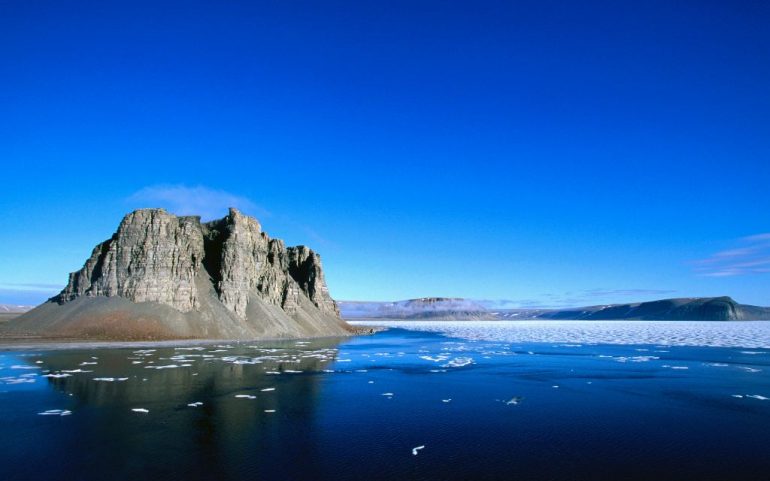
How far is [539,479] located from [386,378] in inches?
716

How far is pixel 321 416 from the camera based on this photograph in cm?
1770

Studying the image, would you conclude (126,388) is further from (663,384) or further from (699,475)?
(663,384)

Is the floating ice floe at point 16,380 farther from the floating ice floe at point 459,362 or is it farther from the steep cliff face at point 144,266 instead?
the steep cliff face at point 144,266

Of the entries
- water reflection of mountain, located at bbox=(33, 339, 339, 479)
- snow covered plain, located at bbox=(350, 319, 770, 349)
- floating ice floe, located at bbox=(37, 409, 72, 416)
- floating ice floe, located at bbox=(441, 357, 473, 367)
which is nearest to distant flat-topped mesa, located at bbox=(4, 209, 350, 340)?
water reflection of mountain, located at bbox=(33, 339, 339, 479)

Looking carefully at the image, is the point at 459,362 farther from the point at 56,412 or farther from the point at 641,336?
the point at 641,336

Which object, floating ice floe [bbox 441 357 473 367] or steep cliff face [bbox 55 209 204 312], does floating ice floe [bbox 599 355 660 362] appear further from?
steep cliff face [bbox 55 209 204 312]

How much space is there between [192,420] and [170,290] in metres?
49.0

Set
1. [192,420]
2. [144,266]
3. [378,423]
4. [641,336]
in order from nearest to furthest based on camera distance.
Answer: [192,420]
[378,423]
[144,266]
[641,336]

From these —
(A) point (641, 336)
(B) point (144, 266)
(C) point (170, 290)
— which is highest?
(B) point (144, 266)

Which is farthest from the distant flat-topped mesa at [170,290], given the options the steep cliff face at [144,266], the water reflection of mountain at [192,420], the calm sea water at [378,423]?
the calm sea water at [378,423]

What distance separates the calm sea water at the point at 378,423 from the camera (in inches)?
473

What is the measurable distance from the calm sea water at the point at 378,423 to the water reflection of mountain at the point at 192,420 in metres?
0.08

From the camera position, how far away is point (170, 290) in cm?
6059

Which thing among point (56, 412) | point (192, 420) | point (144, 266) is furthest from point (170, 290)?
point (192, 420)
